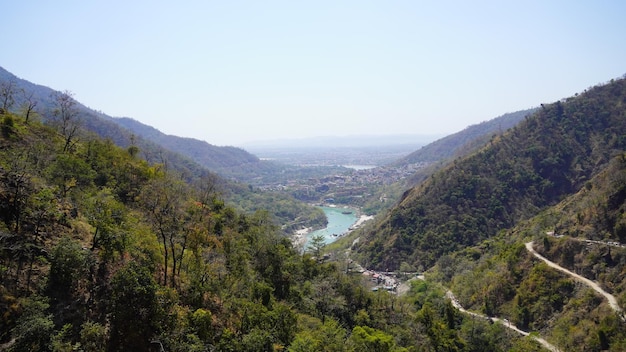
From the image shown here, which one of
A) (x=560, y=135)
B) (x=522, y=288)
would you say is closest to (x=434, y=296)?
(x=522, y=288)

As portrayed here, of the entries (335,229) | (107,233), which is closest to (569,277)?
(107,233)

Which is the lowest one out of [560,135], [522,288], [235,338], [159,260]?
[522,288]

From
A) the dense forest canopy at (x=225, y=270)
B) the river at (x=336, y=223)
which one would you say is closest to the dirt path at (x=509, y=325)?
the dense forest canopy at (x=225, y=270)

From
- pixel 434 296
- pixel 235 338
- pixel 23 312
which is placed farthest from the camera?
pixel 434 296

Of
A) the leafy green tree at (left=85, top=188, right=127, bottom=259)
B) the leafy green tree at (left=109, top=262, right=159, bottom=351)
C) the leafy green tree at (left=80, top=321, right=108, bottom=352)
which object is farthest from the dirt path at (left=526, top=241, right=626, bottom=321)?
the leafy green tree at (left=85, top=188, right=127, bottom=259)

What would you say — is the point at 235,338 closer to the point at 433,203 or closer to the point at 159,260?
the point at 159,260

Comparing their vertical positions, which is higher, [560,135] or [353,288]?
[560,135]
